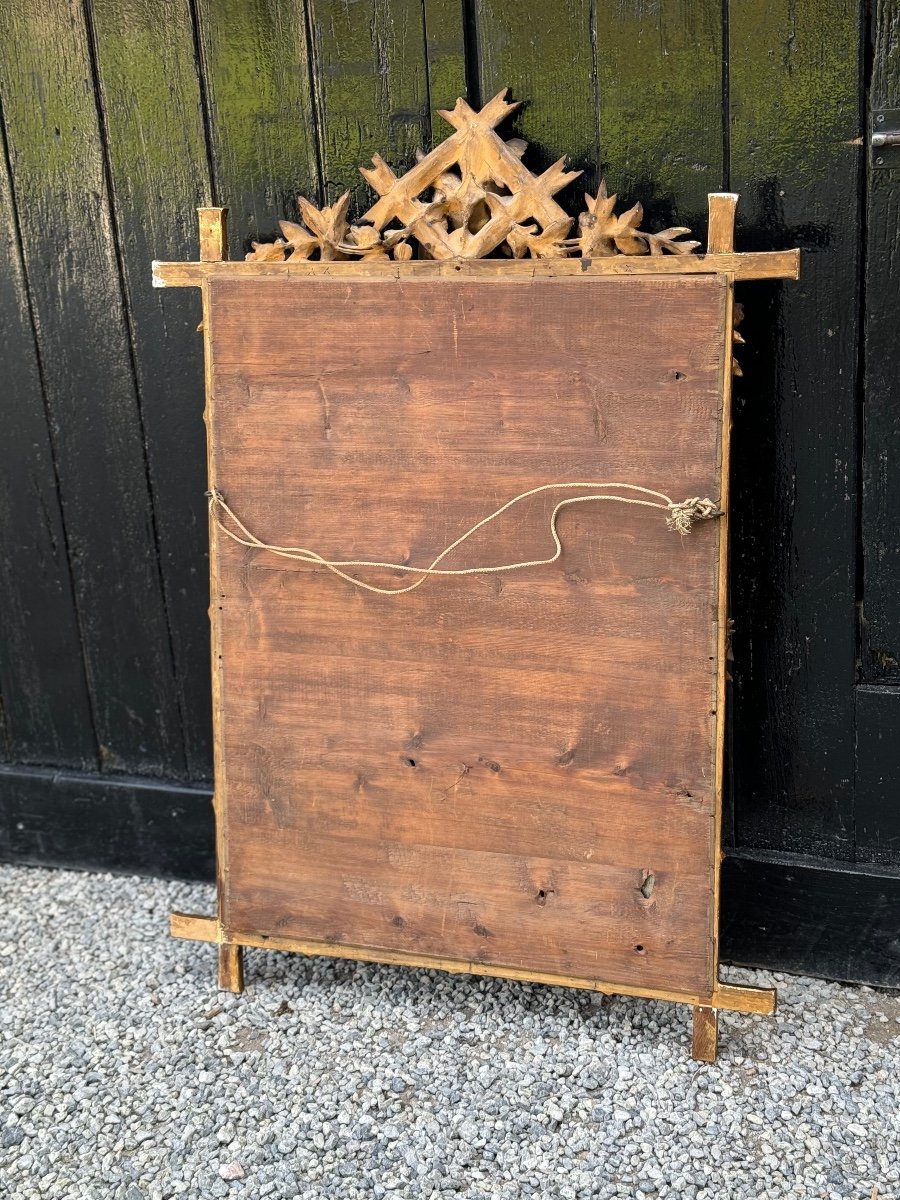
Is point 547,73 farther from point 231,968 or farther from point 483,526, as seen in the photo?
point 231,968

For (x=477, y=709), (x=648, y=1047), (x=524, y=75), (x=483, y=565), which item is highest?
(x=524, y=75)

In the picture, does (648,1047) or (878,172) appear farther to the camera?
(648,1047)

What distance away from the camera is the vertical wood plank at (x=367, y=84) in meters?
2.04

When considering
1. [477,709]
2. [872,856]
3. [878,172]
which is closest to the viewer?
[878,172]

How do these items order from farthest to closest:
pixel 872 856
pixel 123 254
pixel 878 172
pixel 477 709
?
pixel 123 254
pixel 872 856
pixel 477 709
pixel 878 172

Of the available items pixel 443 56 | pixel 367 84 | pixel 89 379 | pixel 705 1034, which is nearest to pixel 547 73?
pixel 443 56

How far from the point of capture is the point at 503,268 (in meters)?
1.89

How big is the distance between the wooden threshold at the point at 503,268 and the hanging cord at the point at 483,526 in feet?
1.13

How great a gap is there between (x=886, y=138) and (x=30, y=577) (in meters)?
1.96

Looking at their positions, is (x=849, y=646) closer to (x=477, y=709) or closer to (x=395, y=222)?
(x=477, y=709)

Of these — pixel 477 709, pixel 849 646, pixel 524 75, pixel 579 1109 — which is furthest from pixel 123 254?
pixel 579 1109

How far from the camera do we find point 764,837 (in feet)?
7.30

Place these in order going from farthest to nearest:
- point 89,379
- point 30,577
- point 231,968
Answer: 1. point 30,577
2. point 89,379
3. point 231,968

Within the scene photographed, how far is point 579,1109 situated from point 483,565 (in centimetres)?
91
